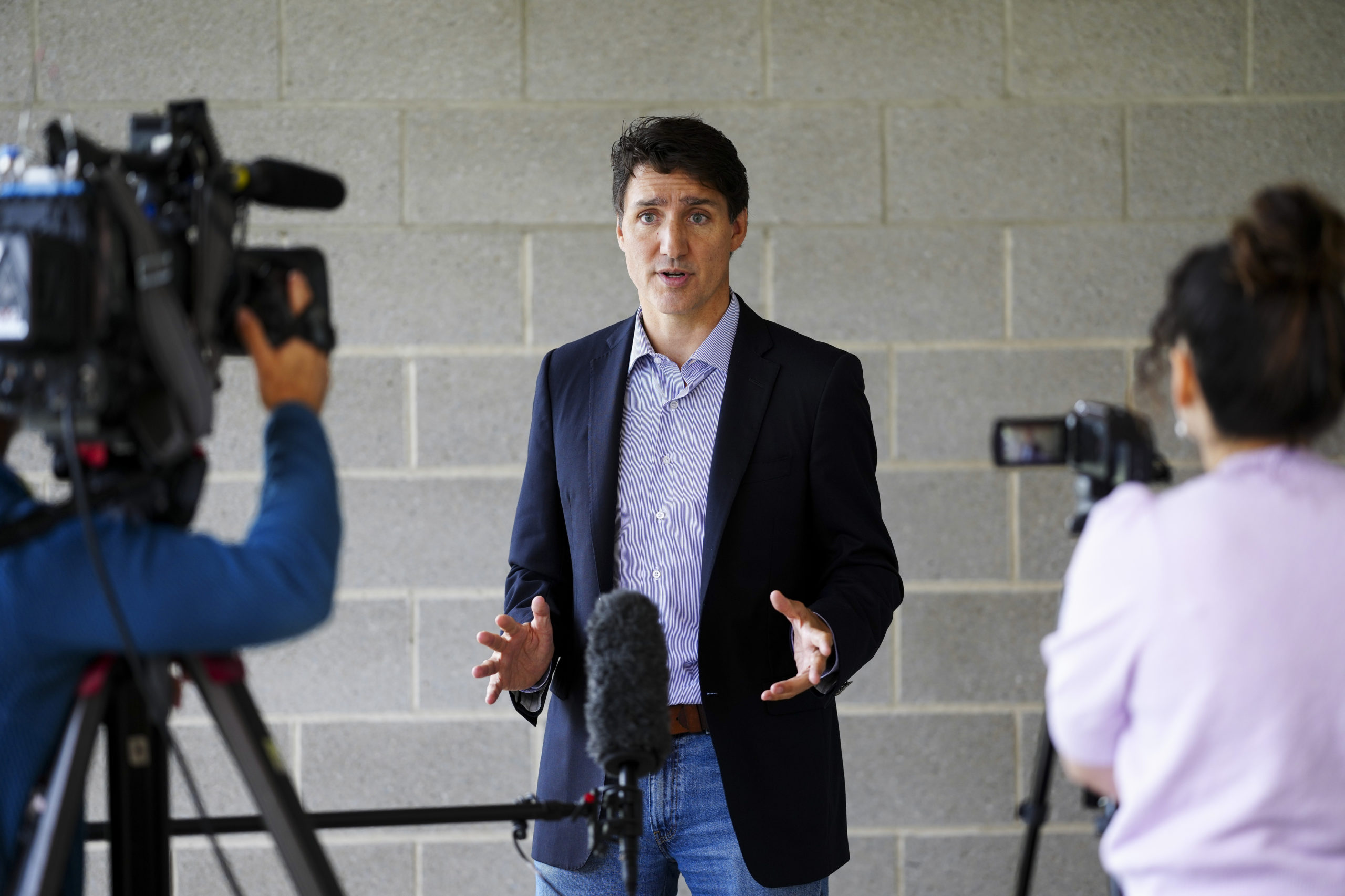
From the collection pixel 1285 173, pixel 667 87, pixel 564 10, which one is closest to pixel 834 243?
pixel 667 87

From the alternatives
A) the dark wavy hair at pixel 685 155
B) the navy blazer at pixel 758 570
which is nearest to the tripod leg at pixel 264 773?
the navy blazer at pixel 758 570

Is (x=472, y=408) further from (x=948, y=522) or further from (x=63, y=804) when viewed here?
(x=63, y=804)

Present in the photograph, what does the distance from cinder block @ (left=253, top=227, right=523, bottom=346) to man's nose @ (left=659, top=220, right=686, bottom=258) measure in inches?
31.7

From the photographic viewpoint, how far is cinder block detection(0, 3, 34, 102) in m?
2.30

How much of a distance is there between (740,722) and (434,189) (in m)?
1.37

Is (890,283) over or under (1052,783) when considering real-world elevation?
over

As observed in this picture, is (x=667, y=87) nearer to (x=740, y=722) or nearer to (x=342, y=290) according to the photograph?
(x=342, y=290)


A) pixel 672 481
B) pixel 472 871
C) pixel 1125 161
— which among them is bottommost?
pixel 472 871

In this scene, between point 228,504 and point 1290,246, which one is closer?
point 1290,246

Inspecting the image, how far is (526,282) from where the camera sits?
2.31 m

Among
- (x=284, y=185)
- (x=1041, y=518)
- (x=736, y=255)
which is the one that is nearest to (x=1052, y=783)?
(x=1041, y=518)

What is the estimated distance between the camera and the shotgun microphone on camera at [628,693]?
1.17m

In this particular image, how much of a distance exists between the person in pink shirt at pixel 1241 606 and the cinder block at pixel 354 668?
1.73m

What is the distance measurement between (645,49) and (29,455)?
1527 millimetres
